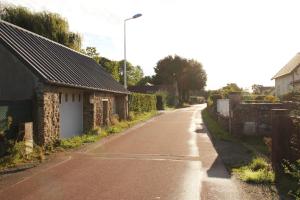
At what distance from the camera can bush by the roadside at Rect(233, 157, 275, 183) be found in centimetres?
927

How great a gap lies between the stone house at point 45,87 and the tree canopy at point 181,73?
6880cm

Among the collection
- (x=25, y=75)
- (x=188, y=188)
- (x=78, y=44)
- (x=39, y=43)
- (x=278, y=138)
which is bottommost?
(x=188, y=188)

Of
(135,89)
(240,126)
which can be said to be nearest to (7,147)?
(240,126)

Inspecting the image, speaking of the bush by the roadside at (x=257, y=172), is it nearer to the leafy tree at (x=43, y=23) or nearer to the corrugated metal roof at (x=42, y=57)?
the corrugated metal roof at (x=42, y=57)

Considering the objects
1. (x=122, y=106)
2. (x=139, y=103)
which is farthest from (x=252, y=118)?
(x=139, y=103)

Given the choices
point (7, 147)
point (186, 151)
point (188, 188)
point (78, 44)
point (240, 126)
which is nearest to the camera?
point (188, 188)

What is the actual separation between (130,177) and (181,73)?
3201 inches

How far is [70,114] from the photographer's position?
18.9m

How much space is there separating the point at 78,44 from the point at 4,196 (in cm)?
3517

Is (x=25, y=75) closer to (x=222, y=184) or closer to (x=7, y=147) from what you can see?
(x=7, y=147)

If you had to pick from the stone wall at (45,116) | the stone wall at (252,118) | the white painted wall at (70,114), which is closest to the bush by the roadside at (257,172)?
the stone wall at (252,118)

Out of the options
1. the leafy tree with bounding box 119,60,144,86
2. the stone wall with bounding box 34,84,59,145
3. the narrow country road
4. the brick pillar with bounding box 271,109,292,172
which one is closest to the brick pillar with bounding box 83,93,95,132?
the stone wall with bounding box 34,84,59,145

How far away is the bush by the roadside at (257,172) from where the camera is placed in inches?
365

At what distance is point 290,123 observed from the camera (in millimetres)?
9703
